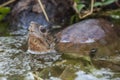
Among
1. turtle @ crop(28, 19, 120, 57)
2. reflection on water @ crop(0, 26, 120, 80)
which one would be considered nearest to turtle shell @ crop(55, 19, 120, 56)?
turtle @ crop(28, 19, 120, 57)

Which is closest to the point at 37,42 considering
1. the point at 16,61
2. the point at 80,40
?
the point at 16,61

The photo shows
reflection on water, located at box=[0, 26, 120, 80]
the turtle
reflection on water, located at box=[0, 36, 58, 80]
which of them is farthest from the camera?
the turtle

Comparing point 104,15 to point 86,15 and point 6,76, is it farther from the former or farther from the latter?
point 6,76

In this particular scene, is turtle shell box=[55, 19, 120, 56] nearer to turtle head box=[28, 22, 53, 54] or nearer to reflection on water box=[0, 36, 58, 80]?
turtle head box=[28, 22, 53, 54]

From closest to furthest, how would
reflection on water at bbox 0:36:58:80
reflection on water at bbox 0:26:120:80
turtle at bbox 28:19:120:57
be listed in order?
1. reflection on water at bbox 0:26:120:80
2. reflection on water at bbox 0:36:58:80
3. turtle at bbox 28:19:120:57

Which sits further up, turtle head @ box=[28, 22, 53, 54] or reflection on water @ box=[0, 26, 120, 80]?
turtle head @ box=[28, 22, 53, 54]

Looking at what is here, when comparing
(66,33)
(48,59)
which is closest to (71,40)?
(66,33)

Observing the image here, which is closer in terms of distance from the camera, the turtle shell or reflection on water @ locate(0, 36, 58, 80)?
reflection on water @ locate(0, 36, 58, 80)

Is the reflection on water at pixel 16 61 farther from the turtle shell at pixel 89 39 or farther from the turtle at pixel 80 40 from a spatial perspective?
the turtle shell at pixel 89 39

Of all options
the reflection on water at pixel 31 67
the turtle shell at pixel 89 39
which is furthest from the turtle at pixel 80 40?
the reflection on water at pixel 31 67
